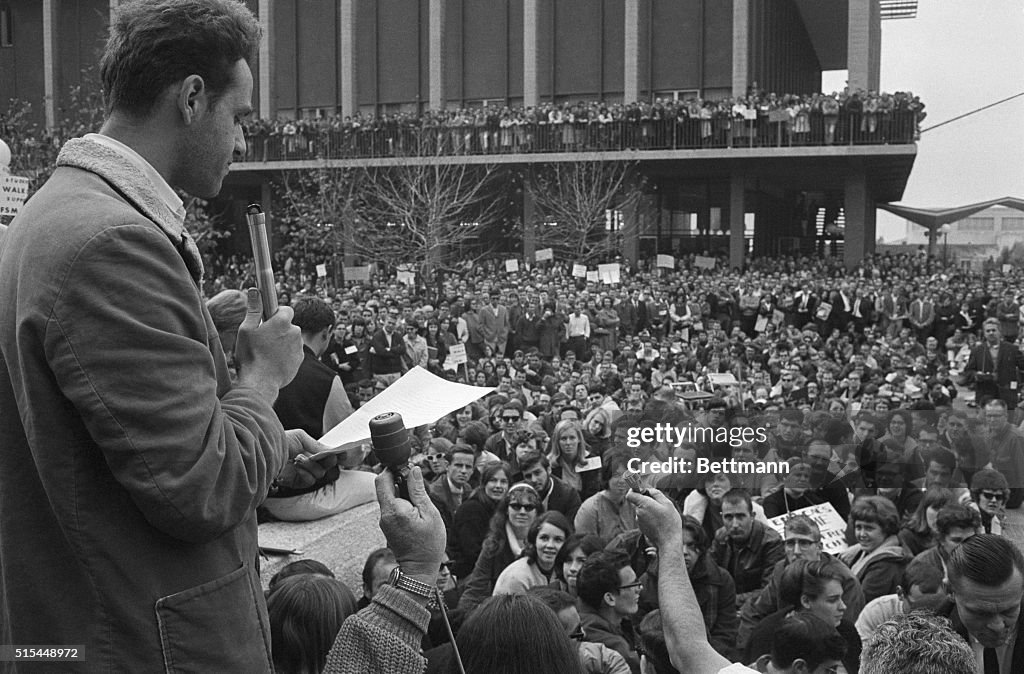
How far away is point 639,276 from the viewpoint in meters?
31.3

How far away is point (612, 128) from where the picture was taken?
3400 cm

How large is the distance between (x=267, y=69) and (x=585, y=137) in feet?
45.5

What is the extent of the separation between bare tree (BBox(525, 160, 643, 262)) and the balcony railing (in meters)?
0.79

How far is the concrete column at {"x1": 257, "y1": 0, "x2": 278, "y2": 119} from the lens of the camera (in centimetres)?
4075

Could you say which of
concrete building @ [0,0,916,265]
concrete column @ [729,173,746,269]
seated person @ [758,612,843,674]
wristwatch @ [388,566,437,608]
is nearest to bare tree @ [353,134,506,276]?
concrete building @ [0,0,916,265]

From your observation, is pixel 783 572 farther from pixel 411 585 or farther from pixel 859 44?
pixel 859 44

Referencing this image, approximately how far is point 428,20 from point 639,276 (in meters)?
15.5

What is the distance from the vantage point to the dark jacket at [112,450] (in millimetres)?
1579

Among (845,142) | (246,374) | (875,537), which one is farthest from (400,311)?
(246,374)

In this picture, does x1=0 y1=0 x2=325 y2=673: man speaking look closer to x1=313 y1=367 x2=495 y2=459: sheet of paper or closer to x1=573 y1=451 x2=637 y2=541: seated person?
x1=313 y1=367 x2=495 y2=459: sheet of paper

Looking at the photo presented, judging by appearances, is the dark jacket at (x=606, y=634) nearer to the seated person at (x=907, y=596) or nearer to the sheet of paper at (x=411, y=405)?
the seated person at (x=907, y=596)

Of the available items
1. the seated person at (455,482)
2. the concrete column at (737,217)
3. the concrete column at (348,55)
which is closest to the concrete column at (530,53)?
the concrete column at (348,55)

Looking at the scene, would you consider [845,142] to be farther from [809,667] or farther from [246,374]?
[246,374]

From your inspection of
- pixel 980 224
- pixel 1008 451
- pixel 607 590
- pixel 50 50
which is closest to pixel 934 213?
pixel 50 50
